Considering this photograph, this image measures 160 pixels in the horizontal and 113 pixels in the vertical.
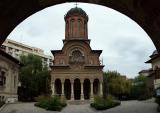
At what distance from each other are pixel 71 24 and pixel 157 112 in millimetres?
32531

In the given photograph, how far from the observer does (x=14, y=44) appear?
4857 inches

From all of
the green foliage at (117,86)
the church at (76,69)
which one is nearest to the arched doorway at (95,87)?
the church at (76,69)

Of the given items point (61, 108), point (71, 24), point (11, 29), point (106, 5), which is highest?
point (71, 24)

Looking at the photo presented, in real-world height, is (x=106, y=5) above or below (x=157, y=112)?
above

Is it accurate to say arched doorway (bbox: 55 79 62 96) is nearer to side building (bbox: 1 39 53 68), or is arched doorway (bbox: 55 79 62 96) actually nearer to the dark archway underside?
the dark archway underside

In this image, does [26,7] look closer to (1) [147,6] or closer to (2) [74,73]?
(1) [147,6]

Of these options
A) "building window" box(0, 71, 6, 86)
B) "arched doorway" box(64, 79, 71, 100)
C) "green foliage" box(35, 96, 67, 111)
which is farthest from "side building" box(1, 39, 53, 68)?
"green foliage" box(35, 96, 67, 111)

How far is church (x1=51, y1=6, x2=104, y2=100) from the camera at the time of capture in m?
55.2

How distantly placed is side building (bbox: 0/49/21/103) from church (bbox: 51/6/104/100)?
319 inches

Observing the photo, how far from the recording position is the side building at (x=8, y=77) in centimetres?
4238

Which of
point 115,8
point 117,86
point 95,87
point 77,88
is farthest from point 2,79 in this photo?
point 115,8

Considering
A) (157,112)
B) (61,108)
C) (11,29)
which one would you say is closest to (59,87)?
(61,108)

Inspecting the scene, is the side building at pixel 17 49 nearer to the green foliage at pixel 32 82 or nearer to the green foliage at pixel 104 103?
the green foliage at pixel 32 82

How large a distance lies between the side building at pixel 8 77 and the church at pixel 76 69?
8.11m
